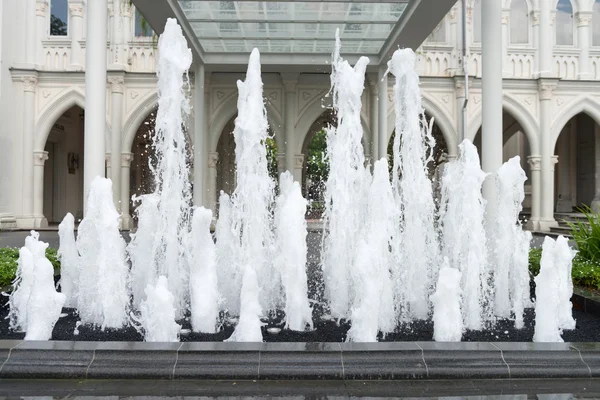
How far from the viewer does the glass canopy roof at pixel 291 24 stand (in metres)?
10.6

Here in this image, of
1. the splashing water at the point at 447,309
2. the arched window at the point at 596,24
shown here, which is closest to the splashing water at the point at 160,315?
the splashing water at the point at 447,309

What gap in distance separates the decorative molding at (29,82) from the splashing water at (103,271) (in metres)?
13.3

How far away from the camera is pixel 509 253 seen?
6.01 meters

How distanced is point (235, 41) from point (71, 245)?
8.12 metres

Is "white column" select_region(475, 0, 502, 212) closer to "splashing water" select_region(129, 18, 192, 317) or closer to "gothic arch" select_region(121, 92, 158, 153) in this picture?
"splashing water" select_region(129, 18, 192, 317)

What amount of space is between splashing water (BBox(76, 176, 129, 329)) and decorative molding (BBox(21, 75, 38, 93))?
13.3 meters

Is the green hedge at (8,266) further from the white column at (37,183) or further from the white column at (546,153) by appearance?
the white column at (546,153)

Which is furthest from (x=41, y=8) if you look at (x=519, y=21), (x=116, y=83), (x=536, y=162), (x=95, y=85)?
(x=536, y=162)

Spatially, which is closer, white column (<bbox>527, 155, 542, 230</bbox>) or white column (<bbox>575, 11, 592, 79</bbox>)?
white column (<bbox>527, 155, 542, 230</bbox>)

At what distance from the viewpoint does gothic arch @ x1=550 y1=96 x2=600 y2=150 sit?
17.3 meters

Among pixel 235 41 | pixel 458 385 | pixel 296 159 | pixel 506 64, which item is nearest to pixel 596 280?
pixel 458 385

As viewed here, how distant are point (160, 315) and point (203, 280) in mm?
706

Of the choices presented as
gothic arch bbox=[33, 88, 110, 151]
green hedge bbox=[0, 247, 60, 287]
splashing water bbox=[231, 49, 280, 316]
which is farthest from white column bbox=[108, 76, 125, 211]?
splashing water bbox=[231, 49, 280, 316]

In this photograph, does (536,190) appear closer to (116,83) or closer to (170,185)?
(116,83)
